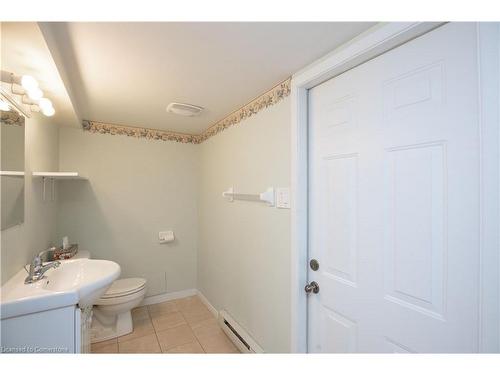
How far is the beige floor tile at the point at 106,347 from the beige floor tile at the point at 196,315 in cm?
66

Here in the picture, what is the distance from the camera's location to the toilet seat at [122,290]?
78.6 inches

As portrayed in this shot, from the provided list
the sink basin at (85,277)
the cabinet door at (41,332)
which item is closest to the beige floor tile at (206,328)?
the sink basin at (85,277)

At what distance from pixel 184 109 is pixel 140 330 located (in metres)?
2.17

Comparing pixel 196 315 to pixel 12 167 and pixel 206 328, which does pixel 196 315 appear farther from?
pixel 12 167

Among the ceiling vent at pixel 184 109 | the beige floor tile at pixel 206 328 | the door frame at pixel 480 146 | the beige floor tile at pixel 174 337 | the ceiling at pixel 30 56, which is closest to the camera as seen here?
the door frame at pixel 480 146

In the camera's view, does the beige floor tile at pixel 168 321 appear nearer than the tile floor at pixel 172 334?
No

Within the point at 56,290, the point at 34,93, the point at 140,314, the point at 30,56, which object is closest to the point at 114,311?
the point at 140,314

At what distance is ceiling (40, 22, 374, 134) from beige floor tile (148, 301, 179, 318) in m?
2.21

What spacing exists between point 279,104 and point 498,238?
4.05 feet

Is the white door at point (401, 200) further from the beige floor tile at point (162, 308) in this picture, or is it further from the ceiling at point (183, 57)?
the beige floor tile at point (162, 308)

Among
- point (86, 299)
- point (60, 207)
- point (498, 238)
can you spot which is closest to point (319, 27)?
point (498, 238)

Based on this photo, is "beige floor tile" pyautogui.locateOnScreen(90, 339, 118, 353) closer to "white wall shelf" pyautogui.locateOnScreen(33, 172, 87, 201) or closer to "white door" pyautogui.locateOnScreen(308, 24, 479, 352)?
"white wall shelf" pyautogui.locateOnScreen(33, 172, 87, 201)

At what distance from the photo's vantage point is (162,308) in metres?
2.57
